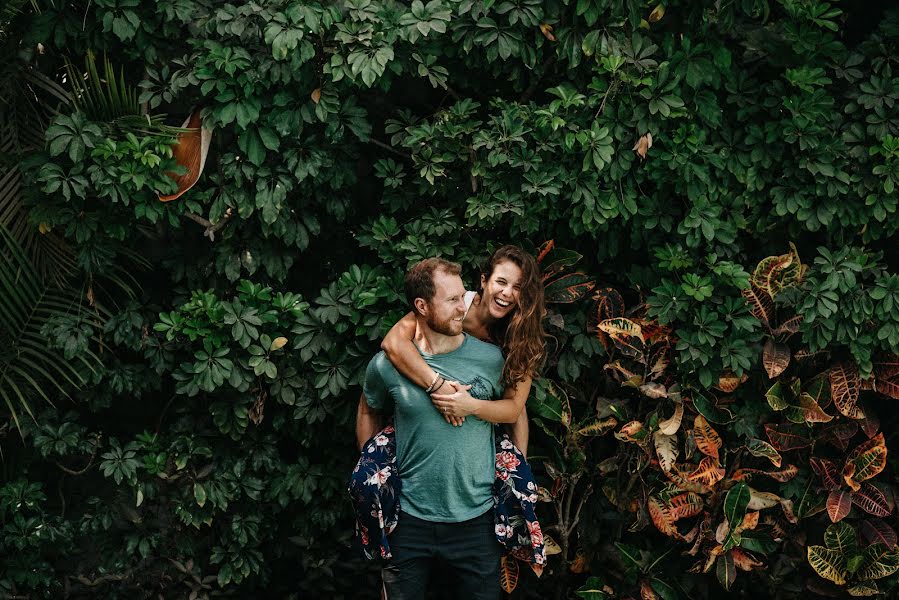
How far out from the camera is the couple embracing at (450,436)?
11.6 feet

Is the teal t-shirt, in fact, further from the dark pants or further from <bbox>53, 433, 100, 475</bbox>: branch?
<bbox>53, 433, 100, 475</bbox>: branch

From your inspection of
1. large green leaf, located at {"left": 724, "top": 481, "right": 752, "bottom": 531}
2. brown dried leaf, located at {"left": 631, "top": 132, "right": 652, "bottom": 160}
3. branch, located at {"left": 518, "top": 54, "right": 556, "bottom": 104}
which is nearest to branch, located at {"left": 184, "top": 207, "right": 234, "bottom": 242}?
branch, located at {"left": 518, "top": 54, "right": 556, "bottom": 104}

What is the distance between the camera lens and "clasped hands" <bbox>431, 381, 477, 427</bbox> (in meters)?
3.47

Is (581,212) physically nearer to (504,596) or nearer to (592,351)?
(592,351)

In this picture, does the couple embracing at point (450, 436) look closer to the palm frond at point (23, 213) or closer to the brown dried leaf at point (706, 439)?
the brown dried leaf at point (706, 439)

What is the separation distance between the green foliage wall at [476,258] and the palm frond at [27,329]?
0.02 m

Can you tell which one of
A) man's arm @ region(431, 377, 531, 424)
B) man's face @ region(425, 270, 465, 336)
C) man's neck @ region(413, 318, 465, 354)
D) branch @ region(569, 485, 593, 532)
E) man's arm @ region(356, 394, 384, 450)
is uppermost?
man's face @ region(425, 270, 465, 336)

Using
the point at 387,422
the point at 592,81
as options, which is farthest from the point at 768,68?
the point at 387,422

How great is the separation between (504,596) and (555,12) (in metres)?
2.92

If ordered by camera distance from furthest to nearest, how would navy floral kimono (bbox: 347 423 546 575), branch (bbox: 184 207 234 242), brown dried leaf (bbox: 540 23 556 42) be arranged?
branch (bbox: 184 207 234 242), brown dried leaf (bbox: 540 23 556 42), navy floral kimono (bbox: 347 423 546 575)

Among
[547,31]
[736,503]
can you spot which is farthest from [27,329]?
[736,503]

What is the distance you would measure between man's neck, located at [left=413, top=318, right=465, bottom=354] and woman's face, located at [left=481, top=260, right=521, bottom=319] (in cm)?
22

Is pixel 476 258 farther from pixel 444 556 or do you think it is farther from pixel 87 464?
pixel 87 464

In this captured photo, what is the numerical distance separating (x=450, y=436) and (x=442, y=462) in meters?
0.10
